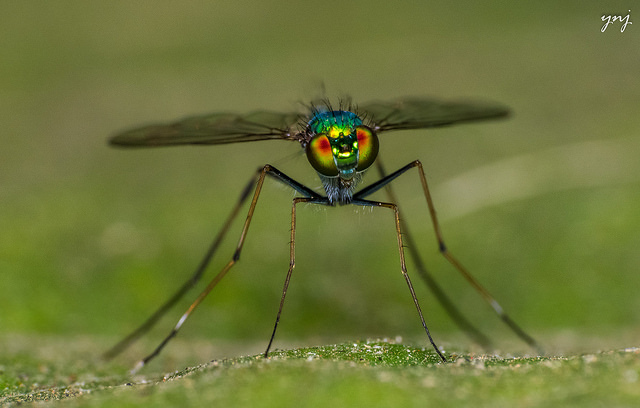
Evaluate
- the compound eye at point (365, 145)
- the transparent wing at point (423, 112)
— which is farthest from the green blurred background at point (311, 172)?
the transparent wing at point (423, 112)

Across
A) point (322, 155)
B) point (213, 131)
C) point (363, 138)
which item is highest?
point (213, 131)

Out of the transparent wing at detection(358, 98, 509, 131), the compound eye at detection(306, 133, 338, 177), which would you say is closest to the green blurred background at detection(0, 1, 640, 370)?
the compound eye at detection(306, 133, 338, 177)

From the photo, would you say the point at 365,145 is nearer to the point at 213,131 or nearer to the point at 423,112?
the point at 423,112

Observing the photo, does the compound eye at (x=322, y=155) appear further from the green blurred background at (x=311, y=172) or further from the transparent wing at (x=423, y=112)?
the transparent wing at (x=423, y=112)

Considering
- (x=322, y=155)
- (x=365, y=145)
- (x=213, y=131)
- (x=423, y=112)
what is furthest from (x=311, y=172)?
(x=423, y=112)

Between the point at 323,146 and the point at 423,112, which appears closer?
the point at 323,146

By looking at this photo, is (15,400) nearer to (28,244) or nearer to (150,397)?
(150,397)
